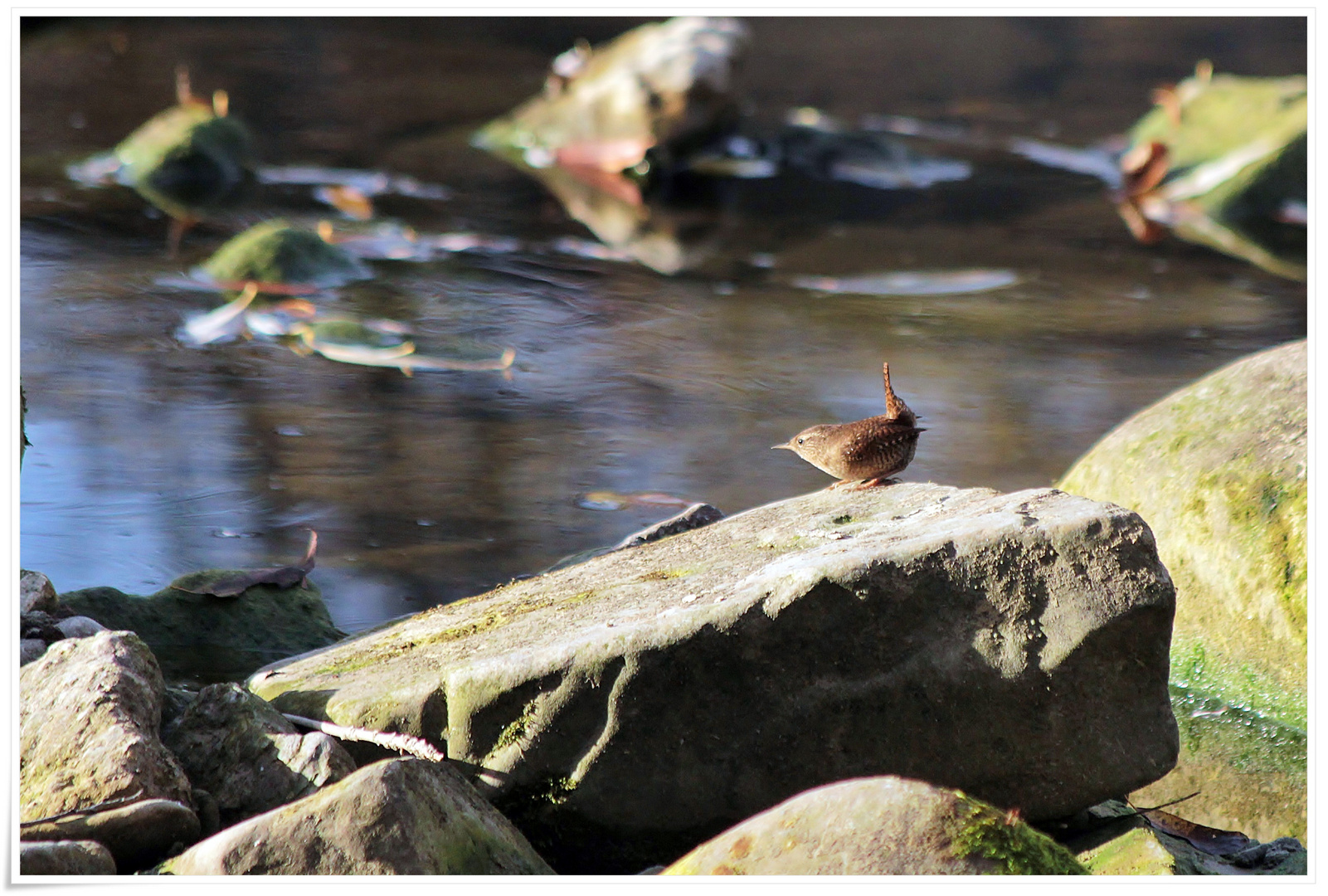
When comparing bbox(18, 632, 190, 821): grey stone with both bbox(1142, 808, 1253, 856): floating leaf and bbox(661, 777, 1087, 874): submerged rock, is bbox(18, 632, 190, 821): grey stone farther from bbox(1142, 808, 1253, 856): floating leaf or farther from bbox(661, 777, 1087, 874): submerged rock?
bbox(1142, 808, 1253, 856): floating leaf

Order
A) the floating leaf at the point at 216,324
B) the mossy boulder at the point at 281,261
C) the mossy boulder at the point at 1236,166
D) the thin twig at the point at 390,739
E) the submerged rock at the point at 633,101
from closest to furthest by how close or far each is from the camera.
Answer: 1. the thin twig at the point at 390,739
2. the floating leaf at the point at 216,324
3. the mossy boulder at the point at 281,261
4. the mossy boulder at the point at 1236,166
5. the submerged rock at the point at 633,101

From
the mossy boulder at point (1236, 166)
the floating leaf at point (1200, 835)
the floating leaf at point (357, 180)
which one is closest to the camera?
the floating leaf at point (1200, 835)

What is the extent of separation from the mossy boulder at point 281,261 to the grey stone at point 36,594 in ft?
12.7

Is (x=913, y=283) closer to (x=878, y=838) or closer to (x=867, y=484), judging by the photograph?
(x=867, y=484)

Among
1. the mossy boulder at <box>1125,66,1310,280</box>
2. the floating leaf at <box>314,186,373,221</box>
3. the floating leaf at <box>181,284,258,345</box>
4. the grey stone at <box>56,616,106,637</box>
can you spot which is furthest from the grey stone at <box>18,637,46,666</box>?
the mossy boulder at <box>1125,66,1310,280</box>

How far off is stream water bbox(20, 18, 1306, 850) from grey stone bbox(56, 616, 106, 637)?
99 centimetres

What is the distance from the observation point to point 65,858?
2.15 metres

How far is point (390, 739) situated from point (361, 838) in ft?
1.36

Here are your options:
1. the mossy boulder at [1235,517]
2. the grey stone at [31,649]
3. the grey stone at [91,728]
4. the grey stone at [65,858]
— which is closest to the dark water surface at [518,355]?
the grey stone at [31,649]

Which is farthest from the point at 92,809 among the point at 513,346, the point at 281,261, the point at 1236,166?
the point at 1236,166

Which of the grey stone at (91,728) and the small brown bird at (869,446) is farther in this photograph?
the small brown bird at (869,446)

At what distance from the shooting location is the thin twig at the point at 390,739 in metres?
2.55

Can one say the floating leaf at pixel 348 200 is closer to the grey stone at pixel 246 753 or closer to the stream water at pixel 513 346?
the stream water at pixel 513 346
